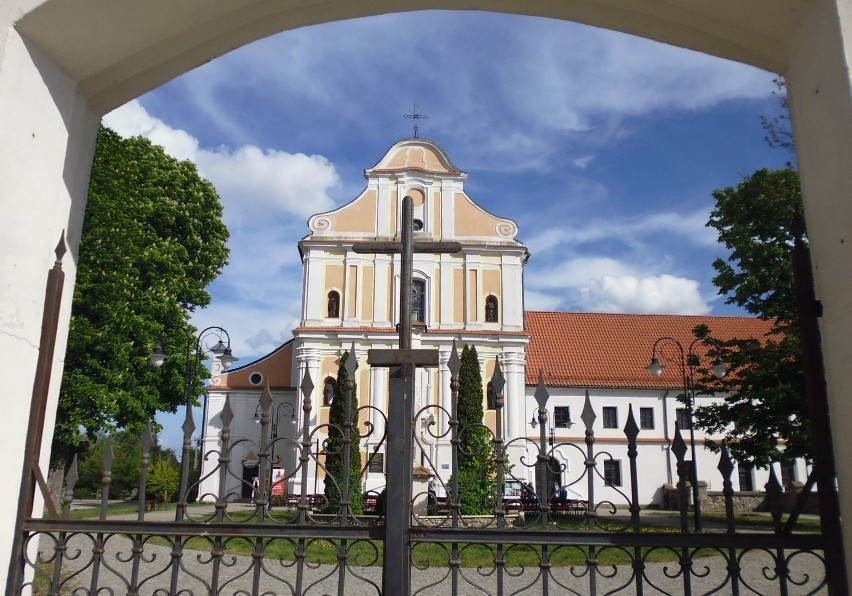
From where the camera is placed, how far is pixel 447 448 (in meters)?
26.2

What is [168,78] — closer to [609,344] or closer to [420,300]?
[420,300]

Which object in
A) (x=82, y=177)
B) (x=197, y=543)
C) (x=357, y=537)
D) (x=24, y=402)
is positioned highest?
(x=82, y=177)

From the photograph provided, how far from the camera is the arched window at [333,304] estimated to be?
1118 inches

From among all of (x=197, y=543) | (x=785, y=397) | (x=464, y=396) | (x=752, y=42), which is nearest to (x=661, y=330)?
(x=464, y=396)

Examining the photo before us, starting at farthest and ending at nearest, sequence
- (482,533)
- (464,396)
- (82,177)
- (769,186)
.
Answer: (464,396) → (769,186) → (82,177) → (482,533)

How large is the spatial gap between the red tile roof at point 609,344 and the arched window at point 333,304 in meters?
9.99

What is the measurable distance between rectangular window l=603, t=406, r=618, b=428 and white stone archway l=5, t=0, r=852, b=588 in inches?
1180

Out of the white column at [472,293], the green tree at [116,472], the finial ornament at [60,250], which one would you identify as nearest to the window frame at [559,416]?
the white column at [472,293]

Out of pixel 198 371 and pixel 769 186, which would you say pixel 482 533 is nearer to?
pixel 769 186

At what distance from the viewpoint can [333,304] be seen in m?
28.6

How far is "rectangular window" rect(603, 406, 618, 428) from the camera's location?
31289mm

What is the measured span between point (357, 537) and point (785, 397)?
13.5 metres

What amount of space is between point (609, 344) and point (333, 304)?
1478 cm

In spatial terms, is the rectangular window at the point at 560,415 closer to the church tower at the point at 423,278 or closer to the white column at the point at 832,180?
the church tower at the point at 423,278
